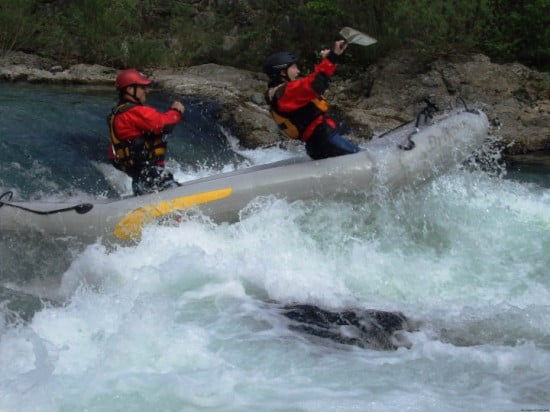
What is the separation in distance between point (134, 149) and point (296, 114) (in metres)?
1.20

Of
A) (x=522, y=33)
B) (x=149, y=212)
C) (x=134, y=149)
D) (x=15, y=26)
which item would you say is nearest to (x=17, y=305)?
(x=149, y=212)

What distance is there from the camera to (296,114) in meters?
5.04

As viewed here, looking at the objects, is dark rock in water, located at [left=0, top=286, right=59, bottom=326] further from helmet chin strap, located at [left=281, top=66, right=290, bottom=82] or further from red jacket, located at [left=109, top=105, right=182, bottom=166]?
helmet chin strap, located at [left=281, top=66, right=290, bottom=82]

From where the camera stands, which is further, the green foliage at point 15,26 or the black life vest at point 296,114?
Result: the green foliage at point 15,26

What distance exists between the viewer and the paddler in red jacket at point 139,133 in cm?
473

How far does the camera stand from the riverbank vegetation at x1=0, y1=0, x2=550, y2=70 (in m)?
10.9

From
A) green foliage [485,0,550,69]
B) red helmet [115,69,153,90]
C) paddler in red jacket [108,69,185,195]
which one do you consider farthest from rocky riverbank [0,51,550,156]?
red helmet [115,69,153,90]

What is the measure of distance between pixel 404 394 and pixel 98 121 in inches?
232

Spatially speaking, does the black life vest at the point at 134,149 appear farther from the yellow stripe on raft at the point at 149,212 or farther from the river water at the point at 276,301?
the river water at the point at 276,301

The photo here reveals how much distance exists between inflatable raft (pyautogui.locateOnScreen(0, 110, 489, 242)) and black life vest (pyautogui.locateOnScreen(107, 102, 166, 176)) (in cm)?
30

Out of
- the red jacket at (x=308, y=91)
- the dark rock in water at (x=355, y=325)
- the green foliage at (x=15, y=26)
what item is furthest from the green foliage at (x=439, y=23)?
the dark rock in water at (x=355, y=325)

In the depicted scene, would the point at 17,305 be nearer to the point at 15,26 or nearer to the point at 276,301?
the point at 276,301

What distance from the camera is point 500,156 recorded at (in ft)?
28.0

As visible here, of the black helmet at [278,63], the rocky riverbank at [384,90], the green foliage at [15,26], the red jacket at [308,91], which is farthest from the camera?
the green foliage at [15,26]
